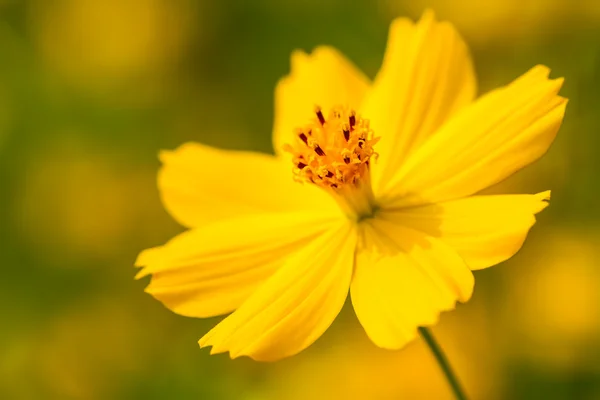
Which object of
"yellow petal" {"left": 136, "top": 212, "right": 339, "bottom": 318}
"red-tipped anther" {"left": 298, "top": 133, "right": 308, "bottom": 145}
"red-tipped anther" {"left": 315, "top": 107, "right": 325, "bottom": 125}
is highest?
"red-tipped anther" {"left": 315, "top": 107, "right": 325, "bottom": 125}

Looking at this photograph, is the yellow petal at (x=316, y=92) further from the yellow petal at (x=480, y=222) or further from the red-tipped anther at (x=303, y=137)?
the yellow petal at (x=480, y=222)

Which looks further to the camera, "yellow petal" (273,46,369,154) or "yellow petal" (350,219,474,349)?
"yellow petal" (273,46,369,154)

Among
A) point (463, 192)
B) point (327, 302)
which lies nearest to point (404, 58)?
point (463, 192)

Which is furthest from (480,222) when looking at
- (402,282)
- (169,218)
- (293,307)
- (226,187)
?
(169,218)

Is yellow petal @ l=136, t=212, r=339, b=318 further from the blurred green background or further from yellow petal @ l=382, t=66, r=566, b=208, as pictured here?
the blurred green background

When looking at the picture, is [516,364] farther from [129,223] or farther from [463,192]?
[129,223]

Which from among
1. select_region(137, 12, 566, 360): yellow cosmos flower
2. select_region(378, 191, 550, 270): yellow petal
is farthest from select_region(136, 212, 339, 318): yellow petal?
select_region(378, 191, 550, 270): yellow petal

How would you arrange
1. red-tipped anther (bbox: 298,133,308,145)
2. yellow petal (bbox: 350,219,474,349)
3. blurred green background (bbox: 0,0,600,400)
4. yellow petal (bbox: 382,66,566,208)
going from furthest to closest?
1. blurred green background (bbox: 0,0,600,400)
2. red-tipped anther (bbox: 298,133,308,145)
3. yellow petal (bbox: 382,66,566,208)
4. yellow petal (bbox: 350,219,474,349)
